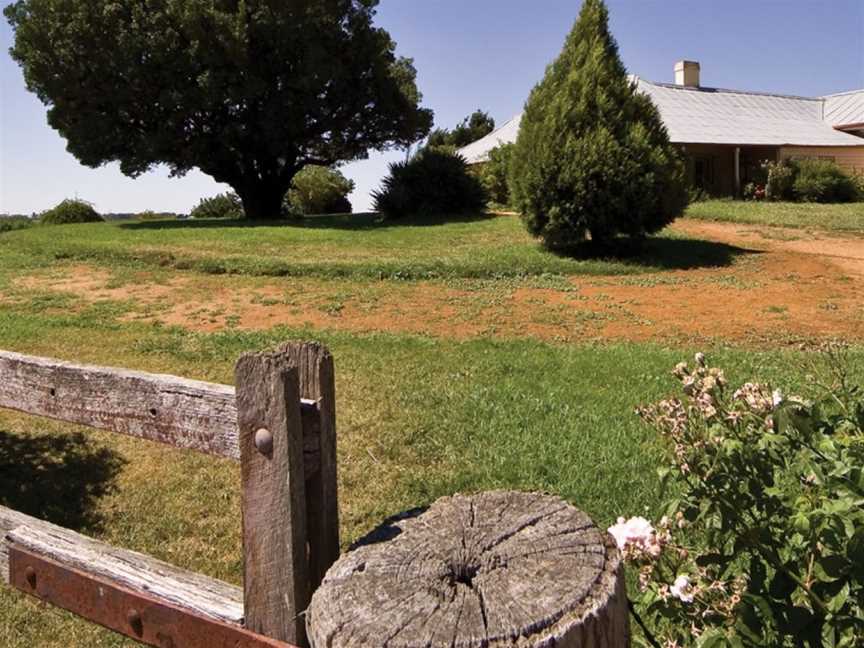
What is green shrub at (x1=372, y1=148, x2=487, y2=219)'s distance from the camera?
22.4m

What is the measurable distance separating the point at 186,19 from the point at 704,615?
952 inches

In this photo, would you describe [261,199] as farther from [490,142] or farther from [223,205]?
[490,142]

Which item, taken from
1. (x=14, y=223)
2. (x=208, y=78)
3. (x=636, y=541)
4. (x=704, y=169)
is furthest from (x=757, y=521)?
(x=14, y=223)

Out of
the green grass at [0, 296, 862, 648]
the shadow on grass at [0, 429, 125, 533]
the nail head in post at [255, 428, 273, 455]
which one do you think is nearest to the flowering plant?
the nail head in post at [255, 428, 273, 455]

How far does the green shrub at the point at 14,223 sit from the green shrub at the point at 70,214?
0.76 m

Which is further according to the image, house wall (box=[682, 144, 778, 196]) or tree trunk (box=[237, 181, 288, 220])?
house wall (box=[682, 144, 778, 196])

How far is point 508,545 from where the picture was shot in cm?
150

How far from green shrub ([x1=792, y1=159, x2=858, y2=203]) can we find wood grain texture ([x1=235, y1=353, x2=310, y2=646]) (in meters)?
26.7

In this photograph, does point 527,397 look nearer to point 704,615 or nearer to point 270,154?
point 704,615

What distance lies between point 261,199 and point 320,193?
566 centimetres

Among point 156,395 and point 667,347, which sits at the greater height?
point 156,395

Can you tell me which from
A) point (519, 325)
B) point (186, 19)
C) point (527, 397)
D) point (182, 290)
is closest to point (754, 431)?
point (527, 397)

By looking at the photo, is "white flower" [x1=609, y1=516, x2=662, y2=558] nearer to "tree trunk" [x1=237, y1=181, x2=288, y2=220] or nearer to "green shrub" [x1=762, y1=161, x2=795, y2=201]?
"tree trunk" [x1=237, y1=181, x2=288, y2=220]

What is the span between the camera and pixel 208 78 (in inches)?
872
